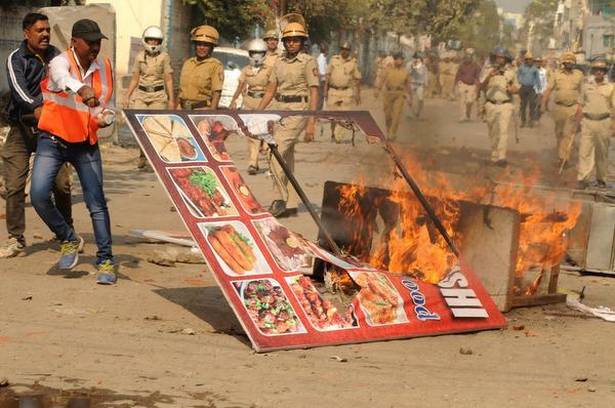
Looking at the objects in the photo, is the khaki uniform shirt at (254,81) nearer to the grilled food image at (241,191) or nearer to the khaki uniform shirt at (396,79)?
the khaki uniform shirt at (396,79)

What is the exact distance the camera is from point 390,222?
31.9ft

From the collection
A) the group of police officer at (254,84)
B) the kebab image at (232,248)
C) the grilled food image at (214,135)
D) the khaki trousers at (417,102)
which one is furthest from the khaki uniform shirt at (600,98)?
the kebab image at (232,248)

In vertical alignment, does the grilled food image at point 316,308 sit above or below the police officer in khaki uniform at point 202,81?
below

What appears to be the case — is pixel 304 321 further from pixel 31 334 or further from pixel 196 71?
pixel 196 71

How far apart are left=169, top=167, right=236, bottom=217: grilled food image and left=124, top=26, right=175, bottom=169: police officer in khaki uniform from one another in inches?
325

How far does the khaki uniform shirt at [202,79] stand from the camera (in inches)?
616

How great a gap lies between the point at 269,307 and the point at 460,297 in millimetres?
1406

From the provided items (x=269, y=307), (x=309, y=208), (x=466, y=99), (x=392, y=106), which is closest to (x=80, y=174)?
(x=309, y=208)

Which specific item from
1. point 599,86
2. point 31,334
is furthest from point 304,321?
point 599,86

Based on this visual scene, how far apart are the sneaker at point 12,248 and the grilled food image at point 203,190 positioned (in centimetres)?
274

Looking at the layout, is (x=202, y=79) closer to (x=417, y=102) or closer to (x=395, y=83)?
(x=417, y=102)

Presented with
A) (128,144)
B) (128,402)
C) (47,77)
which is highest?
(47,77)

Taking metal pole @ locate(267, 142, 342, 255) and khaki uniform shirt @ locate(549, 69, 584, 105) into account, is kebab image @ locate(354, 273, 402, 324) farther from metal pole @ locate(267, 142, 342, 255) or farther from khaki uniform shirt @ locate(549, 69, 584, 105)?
khaki uniform shirt @ locate(549, 69, 584, 105)

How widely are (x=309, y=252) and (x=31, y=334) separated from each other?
5.60 feet
